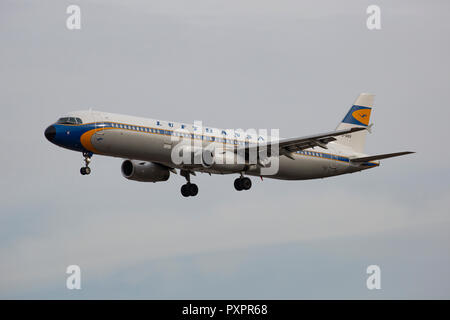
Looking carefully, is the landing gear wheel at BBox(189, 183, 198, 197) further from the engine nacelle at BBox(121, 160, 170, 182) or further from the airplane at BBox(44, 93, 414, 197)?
the engine nacelle at BBox(121, 160, 170, 182)

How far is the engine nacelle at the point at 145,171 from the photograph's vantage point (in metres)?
73.2

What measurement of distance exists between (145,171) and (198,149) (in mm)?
6143

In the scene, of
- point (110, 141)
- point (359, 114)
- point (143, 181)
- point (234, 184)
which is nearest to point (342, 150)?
point (359, 114)

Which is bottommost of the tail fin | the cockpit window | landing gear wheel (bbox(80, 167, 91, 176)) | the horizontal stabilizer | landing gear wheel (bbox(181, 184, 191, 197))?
landing gear wheel (bbox(80, 167, 91, 176))

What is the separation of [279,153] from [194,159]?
23.2 feet

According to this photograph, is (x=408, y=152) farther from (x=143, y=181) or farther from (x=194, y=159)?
(x=143, y=181)

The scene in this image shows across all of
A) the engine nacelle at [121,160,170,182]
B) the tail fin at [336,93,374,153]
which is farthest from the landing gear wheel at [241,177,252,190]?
the tail fin at [336,93,374,153]

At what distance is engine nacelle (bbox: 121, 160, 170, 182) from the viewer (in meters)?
73.2

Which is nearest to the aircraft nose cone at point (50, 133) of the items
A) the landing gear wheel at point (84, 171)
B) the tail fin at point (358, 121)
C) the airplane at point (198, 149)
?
the airplane at point (198, 149)

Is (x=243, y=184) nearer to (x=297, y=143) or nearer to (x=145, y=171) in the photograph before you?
(x=297, y=143)

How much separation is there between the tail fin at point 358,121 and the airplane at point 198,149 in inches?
4.1

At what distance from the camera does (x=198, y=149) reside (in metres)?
68.9

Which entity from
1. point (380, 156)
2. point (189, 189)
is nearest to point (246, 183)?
point (189, 189)

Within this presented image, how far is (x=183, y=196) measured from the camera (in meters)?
75.0
